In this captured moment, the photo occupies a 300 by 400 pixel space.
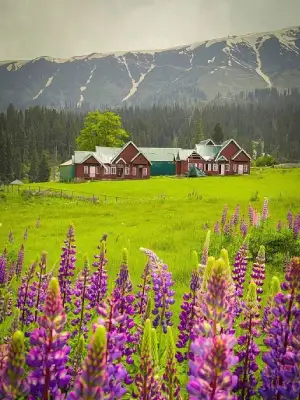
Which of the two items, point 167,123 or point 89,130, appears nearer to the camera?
point 89,130

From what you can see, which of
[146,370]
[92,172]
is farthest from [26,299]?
[92,172]

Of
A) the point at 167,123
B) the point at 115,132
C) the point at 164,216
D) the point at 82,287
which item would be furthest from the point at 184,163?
the point at 167,123

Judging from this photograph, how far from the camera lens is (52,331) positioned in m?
1.46

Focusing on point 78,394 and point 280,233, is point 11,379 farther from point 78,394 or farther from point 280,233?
point 280,233

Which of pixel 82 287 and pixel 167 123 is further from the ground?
pixel 167 123

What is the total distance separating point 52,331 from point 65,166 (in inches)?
2411

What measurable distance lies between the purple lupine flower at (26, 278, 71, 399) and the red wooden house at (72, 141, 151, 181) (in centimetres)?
5356

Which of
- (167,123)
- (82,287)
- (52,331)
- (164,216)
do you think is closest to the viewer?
(52,331)

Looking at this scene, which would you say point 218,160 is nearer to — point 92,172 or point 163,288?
point 92,172

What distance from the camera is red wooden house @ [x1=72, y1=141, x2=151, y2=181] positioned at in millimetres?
56156

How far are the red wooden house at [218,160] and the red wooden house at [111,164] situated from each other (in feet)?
23.4

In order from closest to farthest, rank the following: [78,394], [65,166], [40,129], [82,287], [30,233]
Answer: [78,394]
[82,287]
[30,233]
[65,166]
[40,129]

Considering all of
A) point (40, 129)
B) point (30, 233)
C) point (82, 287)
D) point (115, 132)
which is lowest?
point (30, 233)

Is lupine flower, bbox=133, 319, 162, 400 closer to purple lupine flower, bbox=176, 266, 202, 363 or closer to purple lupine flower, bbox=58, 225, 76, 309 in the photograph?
purple lupine flower, bbox=176, 266, 202, 363
